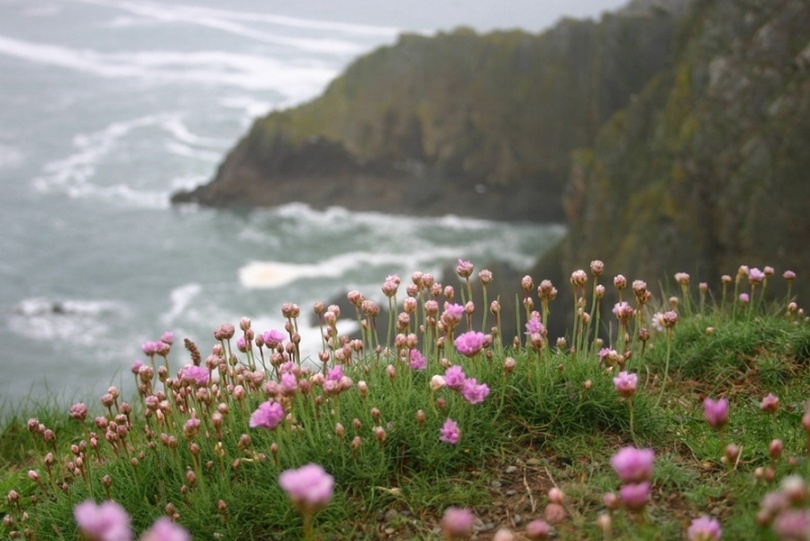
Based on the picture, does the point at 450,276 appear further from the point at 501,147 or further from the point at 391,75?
the point at 391,75

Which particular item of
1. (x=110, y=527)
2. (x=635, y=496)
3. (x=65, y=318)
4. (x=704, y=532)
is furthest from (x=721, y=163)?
(x=65, y=318)

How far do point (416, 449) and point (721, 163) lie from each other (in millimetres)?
26302

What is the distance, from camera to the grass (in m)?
3.71

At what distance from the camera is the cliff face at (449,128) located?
62.4 metres

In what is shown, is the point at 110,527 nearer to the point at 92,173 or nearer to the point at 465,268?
the point at 465,268

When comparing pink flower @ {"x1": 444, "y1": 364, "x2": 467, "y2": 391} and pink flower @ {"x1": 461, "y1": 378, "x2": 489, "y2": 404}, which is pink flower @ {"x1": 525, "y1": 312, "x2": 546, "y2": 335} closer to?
pink flower @ {"x1": 461, "y1": 378, "x2": 489, "y2": 404}

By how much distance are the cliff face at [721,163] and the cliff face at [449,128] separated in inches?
1121

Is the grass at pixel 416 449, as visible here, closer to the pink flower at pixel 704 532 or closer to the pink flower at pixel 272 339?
the pink flower at pixel 272 339

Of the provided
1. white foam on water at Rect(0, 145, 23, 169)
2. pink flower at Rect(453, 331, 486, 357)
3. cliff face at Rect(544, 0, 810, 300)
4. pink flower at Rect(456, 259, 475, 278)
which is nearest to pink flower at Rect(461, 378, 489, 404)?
pink flower at Rect(453, 331, 486, 357)

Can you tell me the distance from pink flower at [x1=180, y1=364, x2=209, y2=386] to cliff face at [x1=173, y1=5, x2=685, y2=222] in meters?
58.2

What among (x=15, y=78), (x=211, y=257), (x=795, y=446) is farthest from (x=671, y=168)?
(x=15, y=78)

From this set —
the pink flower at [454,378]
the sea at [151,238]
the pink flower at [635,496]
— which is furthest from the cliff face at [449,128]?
the pink flower at [635,496]

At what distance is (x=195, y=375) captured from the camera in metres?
4.21

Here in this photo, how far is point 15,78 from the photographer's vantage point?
10269 cm
